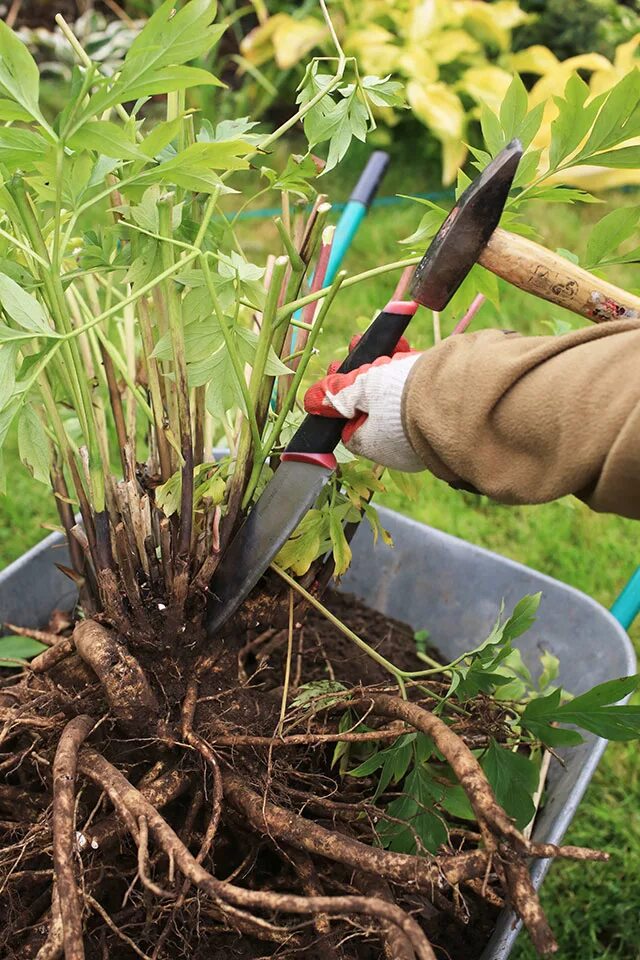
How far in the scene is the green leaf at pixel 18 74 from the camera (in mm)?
691

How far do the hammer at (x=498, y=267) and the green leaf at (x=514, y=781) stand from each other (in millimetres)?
467

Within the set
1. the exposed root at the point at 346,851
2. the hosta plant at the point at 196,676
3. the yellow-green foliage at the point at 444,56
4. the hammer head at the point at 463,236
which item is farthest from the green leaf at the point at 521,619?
the yellow-green foliage at the point at 444,56

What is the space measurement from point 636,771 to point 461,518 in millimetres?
682

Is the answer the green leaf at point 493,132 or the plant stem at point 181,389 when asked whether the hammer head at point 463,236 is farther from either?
the plant stem at point 181,389

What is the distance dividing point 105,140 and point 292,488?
0.38 meters

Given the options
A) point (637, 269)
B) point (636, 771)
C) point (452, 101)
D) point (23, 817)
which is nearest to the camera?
point (23, 817)

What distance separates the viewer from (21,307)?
783mm

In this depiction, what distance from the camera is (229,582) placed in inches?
39.1

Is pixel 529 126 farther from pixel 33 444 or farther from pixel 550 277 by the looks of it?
pixel 33 444

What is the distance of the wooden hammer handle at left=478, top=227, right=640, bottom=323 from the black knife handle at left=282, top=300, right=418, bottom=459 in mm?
94

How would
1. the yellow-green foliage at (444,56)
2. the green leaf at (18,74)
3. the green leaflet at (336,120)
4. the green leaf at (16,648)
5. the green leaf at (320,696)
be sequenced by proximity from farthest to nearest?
the yellow-green foliage at (444,56), the green leaf at (16,648), the green leaf at (320,696), the green leaflet at (336,120), the green leaf at (18,74)

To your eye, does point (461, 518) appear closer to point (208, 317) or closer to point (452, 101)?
point (208, 317)

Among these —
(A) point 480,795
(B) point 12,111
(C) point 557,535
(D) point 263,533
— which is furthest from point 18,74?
(C) point 557,535

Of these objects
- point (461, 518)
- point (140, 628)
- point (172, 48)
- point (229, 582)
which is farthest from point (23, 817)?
point (461, 518)
